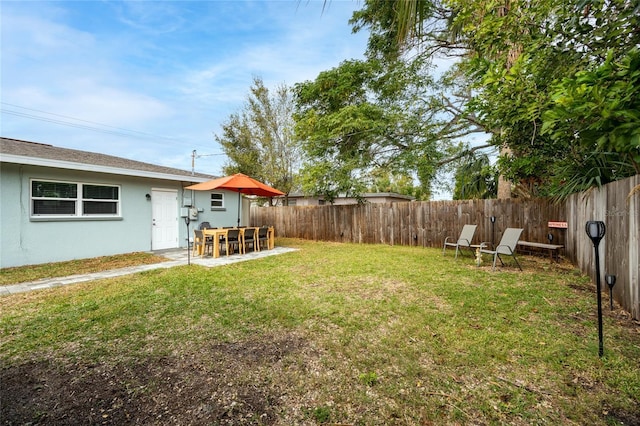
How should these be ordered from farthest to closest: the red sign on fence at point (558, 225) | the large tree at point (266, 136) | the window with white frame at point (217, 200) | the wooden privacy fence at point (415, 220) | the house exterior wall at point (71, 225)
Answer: the large tree at point (266, 136) < the window with white frame at point (217, 200) < the wooden privacy fence at point (415, 220) < the red sign on fence at point (558, 225) < the house exterior wall at point (71, 225)

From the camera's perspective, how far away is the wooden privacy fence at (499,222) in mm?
3277

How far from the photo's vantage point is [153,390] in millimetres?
2070

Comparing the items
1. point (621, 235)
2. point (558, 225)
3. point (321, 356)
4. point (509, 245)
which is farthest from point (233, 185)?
point (558, 225)

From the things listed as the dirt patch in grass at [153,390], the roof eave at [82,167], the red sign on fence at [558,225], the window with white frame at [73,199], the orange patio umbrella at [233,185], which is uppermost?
the roof eave at [82,167]

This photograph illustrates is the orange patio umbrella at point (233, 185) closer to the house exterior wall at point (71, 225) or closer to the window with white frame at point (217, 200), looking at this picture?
the house exterior wall at point (71, 225)

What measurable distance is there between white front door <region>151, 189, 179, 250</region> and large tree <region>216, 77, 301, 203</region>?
24.3 feet

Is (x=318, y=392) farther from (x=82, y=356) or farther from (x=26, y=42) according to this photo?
(x=26, y=42)

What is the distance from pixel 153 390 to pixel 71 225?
772 cm

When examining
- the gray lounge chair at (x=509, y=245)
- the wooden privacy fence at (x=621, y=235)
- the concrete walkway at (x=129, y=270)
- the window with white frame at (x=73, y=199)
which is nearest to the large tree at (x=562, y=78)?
the wooden privacy fence at (x=621, y=235)

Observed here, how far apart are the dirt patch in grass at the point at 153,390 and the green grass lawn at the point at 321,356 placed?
0.01 m

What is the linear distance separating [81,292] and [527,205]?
10490 millimetres

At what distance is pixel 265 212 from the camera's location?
14.6 m

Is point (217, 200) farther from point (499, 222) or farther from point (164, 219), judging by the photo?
point (499, 222)

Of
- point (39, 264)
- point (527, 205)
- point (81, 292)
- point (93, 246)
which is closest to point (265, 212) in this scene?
point (93, 246)
